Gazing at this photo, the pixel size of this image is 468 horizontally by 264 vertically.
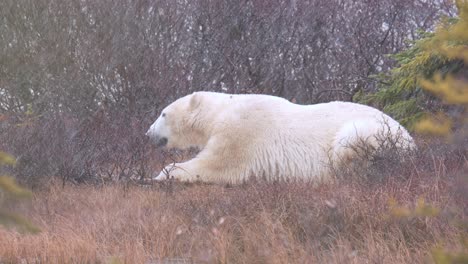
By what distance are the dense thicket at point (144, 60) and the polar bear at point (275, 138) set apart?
0.68 metres

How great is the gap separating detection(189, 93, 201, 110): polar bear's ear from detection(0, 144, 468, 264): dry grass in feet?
7.69

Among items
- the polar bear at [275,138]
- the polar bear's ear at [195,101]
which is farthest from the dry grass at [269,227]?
the polar bear's ear at [195,101]

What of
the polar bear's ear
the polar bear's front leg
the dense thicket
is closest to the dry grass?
the polar bear's front leg

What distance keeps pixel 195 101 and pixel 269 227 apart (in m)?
3.53

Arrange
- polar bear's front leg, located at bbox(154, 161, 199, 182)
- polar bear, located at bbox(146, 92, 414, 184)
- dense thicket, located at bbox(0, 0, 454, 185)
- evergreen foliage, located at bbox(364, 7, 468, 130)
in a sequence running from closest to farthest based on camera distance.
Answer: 1. polar bear, located at bbox(146, 92, 414, 184)
2. polar bear's front leg, located at bbox(154, 161, 199, 182)
3. evergreen foliage, located at bbox(364, 7, 468, 130)
4. dense thicket, located at bbox(0, 0, 454, 185)

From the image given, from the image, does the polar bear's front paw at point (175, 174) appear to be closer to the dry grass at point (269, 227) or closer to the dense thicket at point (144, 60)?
the dense thicket at point (144, 60)

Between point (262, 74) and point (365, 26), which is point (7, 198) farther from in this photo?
point (365, 26)

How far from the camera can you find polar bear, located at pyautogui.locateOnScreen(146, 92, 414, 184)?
710cm

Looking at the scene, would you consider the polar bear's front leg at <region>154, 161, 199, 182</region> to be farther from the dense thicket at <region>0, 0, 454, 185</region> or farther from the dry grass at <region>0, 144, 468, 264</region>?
the dry grass at <region>0, 144, 468, 264</region>

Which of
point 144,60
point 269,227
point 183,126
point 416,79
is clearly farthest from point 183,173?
point 144,60

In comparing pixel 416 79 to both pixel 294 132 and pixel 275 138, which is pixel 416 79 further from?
pixel 275 138

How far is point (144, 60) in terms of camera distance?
36.3ft

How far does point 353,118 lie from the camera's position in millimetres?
7188

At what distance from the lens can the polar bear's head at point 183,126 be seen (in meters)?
7.86
